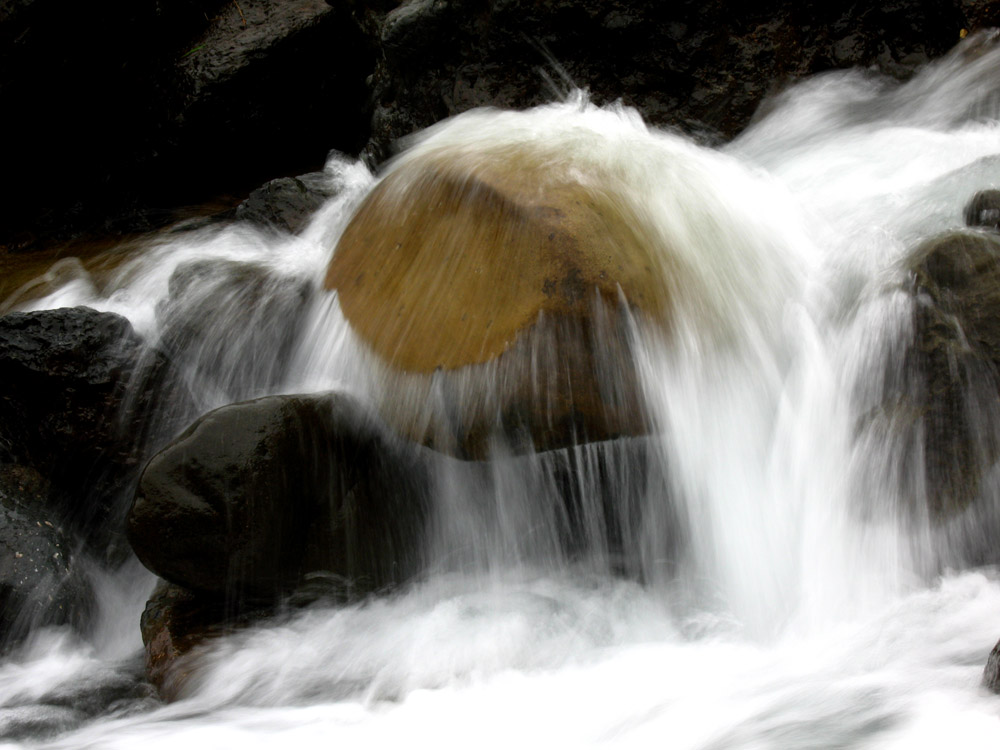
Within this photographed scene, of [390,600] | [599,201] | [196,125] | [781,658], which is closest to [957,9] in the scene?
[599,201]

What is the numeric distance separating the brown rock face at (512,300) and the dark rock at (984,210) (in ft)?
4.41

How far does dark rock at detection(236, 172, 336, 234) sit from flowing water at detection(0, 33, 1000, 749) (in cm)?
91

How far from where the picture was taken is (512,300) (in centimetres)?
325

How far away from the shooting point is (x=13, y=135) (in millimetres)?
6453

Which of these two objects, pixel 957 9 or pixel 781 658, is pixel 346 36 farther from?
pixel 781 658

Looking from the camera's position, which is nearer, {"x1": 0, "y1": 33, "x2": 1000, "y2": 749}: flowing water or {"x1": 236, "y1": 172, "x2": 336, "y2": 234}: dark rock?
{"x1": 0, "y1": 33, "x2": 1000, "y2": 749}: flowing water

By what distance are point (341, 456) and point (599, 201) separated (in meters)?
1.44

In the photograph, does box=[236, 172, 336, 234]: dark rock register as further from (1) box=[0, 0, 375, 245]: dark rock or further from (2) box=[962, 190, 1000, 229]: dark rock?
(2) box=[962, 190, 1000, 229]: dark rock

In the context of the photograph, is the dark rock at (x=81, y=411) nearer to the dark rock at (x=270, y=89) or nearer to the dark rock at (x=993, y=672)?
the dark rock at (x=270, y=89)

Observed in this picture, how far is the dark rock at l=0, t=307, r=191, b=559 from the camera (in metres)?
4.02

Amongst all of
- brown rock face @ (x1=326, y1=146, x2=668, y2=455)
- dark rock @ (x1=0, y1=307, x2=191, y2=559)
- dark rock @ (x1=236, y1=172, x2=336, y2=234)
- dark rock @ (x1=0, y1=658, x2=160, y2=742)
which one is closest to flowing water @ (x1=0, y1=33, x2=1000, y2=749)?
dark rock @ (x1=0, y1=658, x2=160, y2=742)

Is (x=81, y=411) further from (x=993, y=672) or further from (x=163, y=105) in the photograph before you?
(x=993, y=672)

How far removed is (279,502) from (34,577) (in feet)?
4.03

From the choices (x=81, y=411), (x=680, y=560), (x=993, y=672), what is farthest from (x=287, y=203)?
(x=993, y=672)
